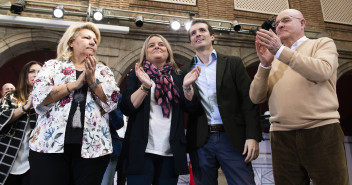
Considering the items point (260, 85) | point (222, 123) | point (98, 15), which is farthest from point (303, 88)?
point (98, 15)

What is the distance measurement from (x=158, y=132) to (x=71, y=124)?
614mm

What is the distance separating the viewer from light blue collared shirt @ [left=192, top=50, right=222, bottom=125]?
2.00 meters

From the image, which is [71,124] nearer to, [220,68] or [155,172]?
[155,172]

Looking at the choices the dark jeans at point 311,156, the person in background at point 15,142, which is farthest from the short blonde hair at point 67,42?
the dark jeans at point 311,156

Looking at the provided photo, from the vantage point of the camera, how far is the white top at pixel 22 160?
2.15 meters

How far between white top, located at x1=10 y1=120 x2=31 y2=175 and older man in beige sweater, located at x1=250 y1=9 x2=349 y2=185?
6.25 feet

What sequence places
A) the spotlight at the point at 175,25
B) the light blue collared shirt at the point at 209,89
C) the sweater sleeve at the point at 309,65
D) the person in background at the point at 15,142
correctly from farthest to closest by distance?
the spotlight at the point at 175,25, the person in background at the point at 15,142, the light blue collared shirt at the point at 209,89, the sweater sleeve at the point at 309,65

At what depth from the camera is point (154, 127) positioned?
190 centimetres

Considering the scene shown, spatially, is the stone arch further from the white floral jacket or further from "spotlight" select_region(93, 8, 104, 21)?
the white floral jacket

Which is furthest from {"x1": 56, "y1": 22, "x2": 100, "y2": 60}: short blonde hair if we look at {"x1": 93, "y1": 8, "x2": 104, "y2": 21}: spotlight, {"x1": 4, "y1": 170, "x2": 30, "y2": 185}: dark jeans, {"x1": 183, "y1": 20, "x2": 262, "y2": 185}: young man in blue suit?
{"x1": 93, "y1": 8, "x2": 104, "y2": 21}: spotlight

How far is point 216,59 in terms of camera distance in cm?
221

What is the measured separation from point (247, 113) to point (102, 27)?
4.33 m

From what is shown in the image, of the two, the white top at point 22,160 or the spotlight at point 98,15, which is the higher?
the spotlight at point 98,15

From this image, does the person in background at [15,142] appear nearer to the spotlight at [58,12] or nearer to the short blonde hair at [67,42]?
the short blonde hair at [67,42]
